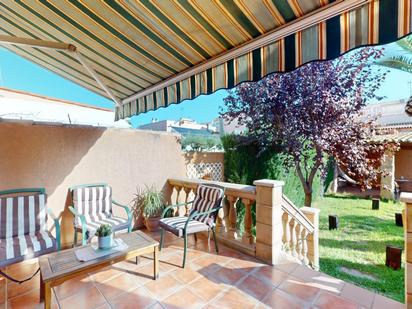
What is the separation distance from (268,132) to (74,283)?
22.4 ft

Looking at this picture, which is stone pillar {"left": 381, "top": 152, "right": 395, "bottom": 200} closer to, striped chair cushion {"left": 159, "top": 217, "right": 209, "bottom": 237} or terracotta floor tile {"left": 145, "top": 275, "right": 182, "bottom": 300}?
striped chair cushion {"left": 159, "top": 217, "right": 209, "bottom": 237}

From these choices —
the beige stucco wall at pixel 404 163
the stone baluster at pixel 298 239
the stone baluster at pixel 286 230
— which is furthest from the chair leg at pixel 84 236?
the beige stucco wall at pixel 404 163

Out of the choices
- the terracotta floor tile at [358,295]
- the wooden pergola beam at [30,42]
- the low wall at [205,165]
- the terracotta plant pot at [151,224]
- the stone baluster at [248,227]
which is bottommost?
the terracotta floor tile at [358,295]

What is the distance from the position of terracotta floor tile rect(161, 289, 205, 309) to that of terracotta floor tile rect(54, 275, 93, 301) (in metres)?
1.15

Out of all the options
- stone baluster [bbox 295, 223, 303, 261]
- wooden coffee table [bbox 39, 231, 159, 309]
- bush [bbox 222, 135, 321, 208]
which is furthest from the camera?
bush [bbox 222, 135, 321, 208]

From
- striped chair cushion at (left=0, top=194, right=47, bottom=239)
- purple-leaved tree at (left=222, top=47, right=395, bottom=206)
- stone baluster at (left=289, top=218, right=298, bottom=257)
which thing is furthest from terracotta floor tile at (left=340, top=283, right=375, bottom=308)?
purple-leaved tree at (left=222, top=47, right=395, bottom=206)

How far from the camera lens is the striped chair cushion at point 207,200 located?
13.8 ft

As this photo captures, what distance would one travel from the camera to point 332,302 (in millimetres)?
2822

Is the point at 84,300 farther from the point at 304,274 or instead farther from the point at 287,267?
the point at 304,274

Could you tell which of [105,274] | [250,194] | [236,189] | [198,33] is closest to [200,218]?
[236,189]

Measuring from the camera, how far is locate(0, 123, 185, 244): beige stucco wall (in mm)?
3969

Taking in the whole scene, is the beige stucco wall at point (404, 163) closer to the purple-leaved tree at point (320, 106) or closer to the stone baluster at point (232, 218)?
the purple-leaved tree at point (320, 106)

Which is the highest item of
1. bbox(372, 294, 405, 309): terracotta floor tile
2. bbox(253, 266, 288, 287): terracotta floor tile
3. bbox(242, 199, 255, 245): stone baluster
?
bbox(242, 199, 255, 245): stone baluster

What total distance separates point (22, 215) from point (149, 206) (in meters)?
2.34
